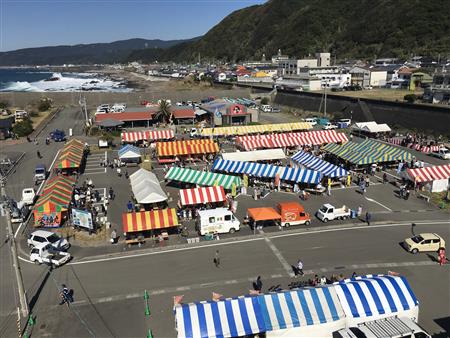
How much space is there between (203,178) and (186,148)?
927 centimetres

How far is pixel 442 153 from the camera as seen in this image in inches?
1513

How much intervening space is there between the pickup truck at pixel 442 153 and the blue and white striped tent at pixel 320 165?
14078mm

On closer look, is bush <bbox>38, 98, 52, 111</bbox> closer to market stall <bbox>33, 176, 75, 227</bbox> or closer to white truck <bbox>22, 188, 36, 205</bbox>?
white truck <bbox>22, 188, 36, 205</bbox>

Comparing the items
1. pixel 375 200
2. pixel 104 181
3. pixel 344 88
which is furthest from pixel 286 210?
pixel 344 88

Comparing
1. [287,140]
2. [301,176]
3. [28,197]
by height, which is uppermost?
[287,140]

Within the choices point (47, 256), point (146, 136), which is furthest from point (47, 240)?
point (146, 136)

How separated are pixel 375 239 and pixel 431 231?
12.9ft

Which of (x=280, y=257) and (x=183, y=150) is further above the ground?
(x=183, y=150)

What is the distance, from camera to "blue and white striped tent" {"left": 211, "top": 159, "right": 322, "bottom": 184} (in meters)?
30.1

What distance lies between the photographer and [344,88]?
85.0 metres

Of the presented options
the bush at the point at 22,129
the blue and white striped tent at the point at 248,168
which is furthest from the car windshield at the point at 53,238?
the bush at the point at 22,129

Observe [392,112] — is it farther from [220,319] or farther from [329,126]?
[220,319]

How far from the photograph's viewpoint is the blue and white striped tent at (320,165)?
101ft

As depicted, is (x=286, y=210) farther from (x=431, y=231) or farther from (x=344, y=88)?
(x=344, y=88)
